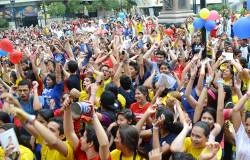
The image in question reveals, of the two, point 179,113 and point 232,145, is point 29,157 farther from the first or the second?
point 232,145

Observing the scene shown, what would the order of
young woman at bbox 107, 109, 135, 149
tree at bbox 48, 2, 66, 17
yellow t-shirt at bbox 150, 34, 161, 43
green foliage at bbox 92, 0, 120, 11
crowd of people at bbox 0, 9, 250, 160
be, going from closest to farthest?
1. crowd of people at bbox 0, 9, 250, 160
2. young woman at bbox 107, 109, 135, 149
3. yellow t-shirt at bbox 150, 34, 161, 43
4. tree at bbox 48, 2, 66, 17
5. green foliage at bbox 92, 0, 120, 11

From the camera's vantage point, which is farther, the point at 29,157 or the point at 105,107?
the point at 105,107

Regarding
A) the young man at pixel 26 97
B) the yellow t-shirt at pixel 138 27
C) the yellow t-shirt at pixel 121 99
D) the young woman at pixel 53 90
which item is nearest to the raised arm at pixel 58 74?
the young woman at pixel 53 90

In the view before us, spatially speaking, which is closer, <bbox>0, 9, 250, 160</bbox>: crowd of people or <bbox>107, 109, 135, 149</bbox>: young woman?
<bbox>0, 9, 250, 160</bbox>: crowd of people

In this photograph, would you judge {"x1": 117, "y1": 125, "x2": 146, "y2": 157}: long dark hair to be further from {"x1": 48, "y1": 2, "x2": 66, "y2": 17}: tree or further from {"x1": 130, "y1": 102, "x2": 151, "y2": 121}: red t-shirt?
{"x1": 48, "y1": 2, "x2": 66, "y2": 17}: tree

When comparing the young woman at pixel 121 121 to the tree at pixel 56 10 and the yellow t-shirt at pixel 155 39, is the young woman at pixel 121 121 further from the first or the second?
the tree at pixel 56 10

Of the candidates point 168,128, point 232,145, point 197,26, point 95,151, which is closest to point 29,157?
point 95,151

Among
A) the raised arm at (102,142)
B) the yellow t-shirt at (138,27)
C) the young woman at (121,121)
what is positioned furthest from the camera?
the yellow t-shirt at (138,27)

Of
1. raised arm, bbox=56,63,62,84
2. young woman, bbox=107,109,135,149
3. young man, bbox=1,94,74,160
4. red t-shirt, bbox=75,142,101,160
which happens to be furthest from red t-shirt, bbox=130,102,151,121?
raised arm, bbox=56,63,62,84

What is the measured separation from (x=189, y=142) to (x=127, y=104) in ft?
7.31

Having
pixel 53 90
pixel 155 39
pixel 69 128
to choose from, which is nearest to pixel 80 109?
pixel 69 128

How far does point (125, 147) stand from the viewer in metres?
4.07

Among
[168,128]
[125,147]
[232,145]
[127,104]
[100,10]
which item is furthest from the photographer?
[100,10]

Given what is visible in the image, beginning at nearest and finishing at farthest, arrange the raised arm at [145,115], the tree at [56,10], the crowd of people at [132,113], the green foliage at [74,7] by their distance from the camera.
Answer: the crowd of people at [132,113] → the raised arm at [145,115] → the tree at [56,10] → the green foliage at [74,7]
